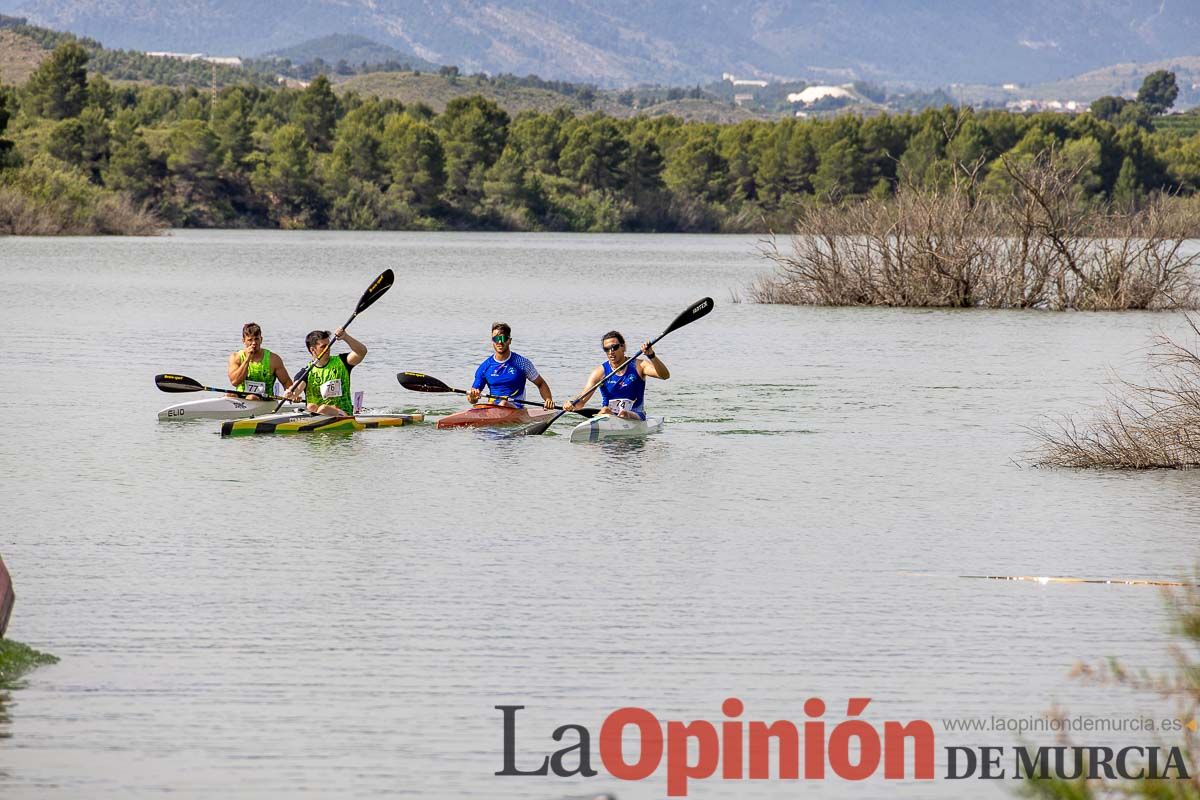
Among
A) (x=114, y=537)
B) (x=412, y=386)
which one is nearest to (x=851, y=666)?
(x=114, y=537)

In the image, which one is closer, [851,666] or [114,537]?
[851,666]

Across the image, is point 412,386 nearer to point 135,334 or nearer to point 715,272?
point 135,334

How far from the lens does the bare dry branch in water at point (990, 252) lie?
40812 mm

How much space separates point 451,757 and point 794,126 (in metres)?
114

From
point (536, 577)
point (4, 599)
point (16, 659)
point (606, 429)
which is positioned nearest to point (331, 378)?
point (606, 429)

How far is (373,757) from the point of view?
8.88 meters

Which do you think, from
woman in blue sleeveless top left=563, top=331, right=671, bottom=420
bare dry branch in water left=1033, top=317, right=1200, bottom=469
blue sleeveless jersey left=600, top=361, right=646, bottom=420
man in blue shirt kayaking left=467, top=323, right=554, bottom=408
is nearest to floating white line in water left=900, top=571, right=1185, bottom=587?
bare dry branch in water left=1033, top=317, right=1200, bottom=469

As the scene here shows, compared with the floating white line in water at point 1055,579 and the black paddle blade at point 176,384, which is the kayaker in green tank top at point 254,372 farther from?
the floating white line in water at point 1055,579

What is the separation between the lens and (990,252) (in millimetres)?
43250

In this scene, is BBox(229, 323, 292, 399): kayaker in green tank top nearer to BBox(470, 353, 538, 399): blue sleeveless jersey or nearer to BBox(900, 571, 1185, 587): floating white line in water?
BBox(470, 353, 538, 399): blue sleeveless jersey

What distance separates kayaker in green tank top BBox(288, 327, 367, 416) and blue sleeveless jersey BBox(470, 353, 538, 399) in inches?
61.8

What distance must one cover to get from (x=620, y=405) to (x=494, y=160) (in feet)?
328

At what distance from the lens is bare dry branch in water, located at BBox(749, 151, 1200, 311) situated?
134ft

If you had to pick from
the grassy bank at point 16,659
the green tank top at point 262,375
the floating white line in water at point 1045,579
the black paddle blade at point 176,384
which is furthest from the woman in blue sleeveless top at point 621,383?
the grassy bank at point 16,659
